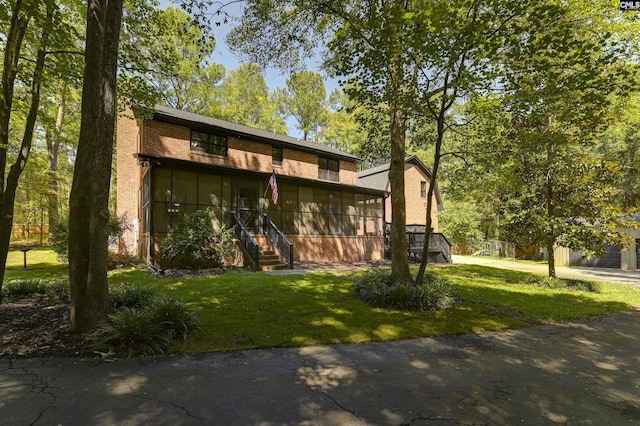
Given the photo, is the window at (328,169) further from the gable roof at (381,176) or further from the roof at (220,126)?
the gable roof at (381,176)

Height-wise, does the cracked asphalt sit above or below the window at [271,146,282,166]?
below

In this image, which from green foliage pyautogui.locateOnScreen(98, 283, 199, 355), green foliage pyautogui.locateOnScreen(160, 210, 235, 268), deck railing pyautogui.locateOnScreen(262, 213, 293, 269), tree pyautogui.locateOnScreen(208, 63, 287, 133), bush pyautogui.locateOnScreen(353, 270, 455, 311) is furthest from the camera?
tree pyautogui.locateOnScreen(208, 63, 287, 133)

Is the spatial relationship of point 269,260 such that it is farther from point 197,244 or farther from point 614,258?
point 614,258

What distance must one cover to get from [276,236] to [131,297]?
9471 millimetres

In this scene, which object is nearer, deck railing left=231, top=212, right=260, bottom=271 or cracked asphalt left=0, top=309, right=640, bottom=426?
cracked asphalt left=0, top=309, right=640, bottom=426

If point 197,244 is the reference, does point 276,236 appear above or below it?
above

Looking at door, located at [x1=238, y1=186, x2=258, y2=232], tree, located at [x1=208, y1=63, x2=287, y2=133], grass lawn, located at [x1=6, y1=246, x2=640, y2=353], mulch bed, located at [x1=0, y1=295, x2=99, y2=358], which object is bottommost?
grass lawn, located at [x1=6, y1=246, x2=640, y2=353]

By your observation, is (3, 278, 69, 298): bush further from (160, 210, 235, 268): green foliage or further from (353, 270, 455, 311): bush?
(353, 270, 455, 311): bush

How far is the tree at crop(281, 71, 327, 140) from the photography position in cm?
3203

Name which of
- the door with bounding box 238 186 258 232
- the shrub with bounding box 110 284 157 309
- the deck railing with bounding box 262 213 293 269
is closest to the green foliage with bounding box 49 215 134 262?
the door with bounding box 238 186 258 232

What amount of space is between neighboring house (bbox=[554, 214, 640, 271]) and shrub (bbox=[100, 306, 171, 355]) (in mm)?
19459

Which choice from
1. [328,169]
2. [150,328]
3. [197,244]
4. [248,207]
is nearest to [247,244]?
[197,244]

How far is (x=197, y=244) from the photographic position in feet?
40.5

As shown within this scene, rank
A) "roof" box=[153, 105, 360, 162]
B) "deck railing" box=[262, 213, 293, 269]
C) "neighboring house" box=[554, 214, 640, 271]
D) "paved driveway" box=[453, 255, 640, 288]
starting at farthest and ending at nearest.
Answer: "neighboring house" box=[554, 214, 640, 271]
"deck railing" box=[262, 213, 293, 269]
"roof" box=[153, 105, 360, 162]
"paved driveway" box=[453, 255, 640, 288]
